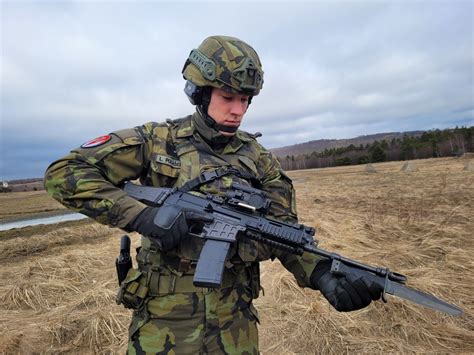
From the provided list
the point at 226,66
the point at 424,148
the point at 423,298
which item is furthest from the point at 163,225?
the point at 424,148

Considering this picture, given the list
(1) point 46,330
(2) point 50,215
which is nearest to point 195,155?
(1) point 46,330

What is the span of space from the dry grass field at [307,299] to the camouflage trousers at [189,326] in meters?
2.54

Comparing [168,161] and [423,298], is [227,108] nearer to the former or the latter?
[168,161]

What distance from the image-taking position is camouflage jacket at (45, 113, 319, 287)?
7.56ft

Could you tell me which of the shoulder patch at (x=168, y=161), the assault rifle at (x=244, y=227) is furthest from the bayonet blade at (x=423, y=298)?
the shoulder patch at (x=168, y=161)

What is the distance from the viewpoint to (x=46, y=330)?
4.96 metres

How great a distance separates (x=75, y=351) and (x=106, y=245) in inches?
212

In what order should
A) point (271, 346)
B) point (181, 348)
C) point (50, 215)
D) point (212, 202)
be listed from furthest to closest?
1. point (50, 215)
2. point (271, 346)
3. point (212, 202)
4. point (181, 348)

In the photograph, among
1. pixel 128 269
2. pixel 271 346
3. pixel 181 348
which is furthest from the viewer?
pixel 271 346

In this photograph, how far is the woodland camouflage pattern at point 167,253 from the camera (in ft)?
7.50

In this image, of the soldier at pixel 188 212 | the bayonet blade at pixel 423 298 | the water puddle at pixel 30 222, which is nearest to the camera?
the bayonet blade at pixel 423 298

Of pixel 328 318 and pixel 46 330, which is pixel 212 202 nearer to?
pixel 328 318

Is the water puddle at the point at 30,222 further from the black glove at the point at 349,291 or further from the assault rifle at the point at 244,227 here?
the black glove at the point at 349,291

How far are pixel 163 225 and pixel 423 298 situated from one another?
1.69 m
